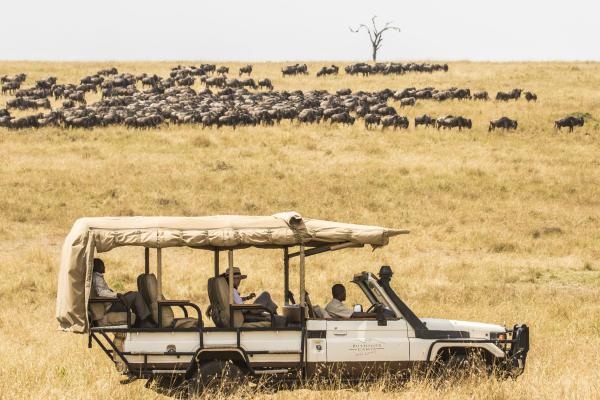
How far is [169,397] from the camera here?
416 inches

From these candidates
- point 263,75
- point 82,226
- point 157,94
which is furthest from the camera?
point 263,75

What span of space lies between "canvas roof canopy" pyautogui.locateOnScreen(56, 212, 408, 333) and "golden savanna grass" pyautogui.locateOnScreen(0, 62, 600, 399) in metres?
1.07

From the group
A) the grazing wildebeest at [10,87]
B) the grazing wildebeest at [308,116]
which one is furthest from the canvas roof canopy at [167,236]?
the grazing wildebeest at [10,87]

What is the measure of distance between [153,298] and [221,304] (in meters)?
0.86

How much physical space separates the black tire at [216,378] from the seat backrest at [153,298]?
2.41 ft

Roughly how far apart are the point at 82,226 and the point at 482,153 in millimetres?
33056

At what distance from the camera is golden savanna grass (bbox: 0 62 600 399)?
1253 centimetres

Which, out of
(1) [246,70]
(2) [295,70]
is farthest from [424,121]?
(2) [295,70]

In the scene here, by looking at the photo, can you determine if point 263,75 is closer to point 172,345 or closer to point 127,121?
point 127,121

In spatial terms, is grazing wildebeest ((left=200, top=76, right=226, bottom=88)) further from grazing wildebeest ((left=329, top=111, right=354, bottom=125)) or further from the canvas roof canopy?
the canvas roof canopy

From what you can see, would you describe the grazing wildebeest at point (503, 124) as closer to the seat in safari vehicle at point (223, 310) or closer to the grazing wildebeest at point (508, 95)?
the grazing wildebeest at point (508, 95)

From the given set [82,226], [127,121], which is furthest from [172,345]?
[127,121]

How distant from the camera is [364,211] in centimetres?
3128

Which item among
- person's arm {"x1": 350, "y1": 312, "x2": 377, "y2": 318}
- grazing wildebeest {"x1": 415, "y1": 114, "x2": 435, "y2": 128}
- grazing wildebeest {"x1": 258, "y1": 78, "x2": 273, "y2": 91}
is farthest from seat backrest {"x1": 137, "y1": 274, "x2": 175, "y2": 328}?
grazing wildebeest {"x1": 258, "y1": 78, "x2": 273, "y2": 91}
